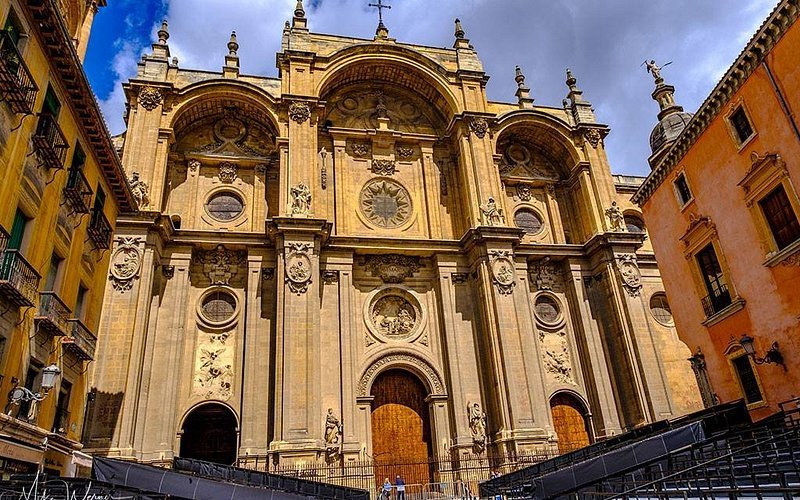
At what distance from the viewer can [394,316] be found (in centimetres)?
2330

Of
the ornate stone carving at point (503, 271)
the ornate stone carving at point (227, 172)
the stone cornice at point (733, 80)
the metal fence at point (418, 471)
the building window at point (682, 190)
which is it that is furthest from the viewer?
the ornate stone carving at point (227, 172)

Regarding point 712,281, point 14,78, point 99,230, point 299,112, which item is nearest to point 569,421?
point 712,281

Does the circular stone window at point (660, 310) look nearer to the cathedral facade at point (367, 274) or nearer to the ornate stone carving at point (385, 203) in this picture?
the cathedral facade at point (367, 274)

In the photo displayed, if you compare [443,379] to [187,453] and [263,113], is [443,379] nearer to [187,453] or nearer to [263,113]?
[187,453]

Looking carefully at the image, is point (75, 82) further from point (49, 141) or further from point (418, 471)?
point (418, 471)

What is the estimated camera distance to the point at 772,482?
8.27 m

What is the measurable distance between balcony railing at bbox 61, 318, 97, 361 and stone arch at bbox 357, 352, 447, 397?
10.3m

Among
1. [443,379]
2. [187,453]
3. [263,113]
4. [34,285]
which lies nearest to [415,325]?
[443,379]

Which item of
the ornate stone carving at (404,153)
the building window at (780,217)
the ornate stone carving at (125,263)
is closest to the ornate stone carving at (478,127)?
the ornate stone carving at (404,153)

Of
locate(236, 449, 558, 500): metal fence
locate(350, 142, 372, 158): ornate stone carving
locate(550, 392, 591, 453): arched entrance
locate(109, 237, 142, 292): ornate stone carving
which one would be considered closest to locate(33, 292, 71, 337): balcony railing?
locate(109, 237, 142, 292): ornate stone carving

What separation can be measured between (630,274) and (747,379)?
9.07 meters

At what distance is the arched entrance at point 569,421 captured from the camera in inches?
891

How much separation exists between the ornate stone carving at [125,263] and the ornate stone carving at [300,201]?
5778mm

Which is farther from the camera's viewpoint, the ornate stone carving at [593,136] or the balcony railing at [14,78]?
the ornate stone carving at [593,136]
